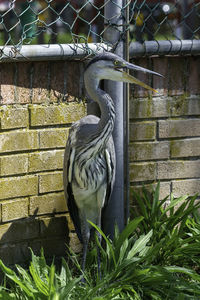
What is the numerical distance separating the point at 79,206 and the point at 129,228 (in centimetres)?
40

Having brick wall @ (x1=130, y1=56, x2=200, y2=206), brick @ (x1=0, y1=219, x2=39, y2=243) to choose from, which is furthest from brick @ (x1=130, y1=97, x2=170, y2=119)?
brick @ (x1=0, y1=219, x2=39, y2=243)

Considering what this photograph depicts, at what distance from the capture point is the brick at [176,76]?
4.17m

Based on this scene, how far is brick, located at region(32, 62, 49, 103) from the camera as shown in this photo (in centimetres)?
367

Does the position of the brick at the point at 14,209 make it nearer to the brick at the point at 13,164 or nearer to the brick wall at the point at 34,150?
the brick wall at the point at 34,150

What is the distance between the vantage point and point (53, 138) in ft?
12.5

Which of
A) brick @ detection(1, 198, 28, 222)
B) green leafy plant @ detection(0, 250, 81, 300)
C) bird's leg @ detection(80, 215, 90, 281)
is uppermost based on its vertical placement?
brick @ detection(1, 198, 28, 222)

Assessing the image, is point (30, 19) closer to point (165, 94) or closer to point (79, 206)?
point (165, 94)

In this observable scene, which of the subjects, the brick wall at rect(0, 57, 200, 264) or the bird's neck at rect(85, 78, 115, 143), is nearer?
the bird's neck at rect(85, 78, 115, 143)

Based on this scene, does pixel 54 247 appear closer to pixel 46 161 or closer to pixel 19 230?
pixel 19 230

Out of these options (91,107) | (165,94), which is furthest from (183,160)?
(91,107)

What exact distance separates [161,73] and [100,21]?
2.62 ft

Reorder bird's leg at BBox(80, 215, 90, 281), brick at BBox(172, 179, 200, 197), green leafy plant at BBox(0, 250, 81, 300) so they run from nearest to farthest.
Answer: green leafy plant at BBox(0, 250, 81, 300) < bird's leg at BBox(80, 215, 90, 281) < brick at BBox(172, 179, 200, 197)

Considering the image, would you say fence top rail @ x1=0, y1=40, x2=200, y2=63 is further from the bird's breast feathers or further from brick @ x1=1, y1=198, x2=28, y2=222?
brick @ x1=1, y1=198, x2=28, y2=222

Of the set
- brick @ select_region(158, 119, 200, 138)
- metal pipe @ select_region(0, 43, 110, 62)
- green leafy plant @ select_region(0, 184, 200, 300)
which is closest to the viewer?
green leafy plant @ select_region(0, 184, 200, 300)
